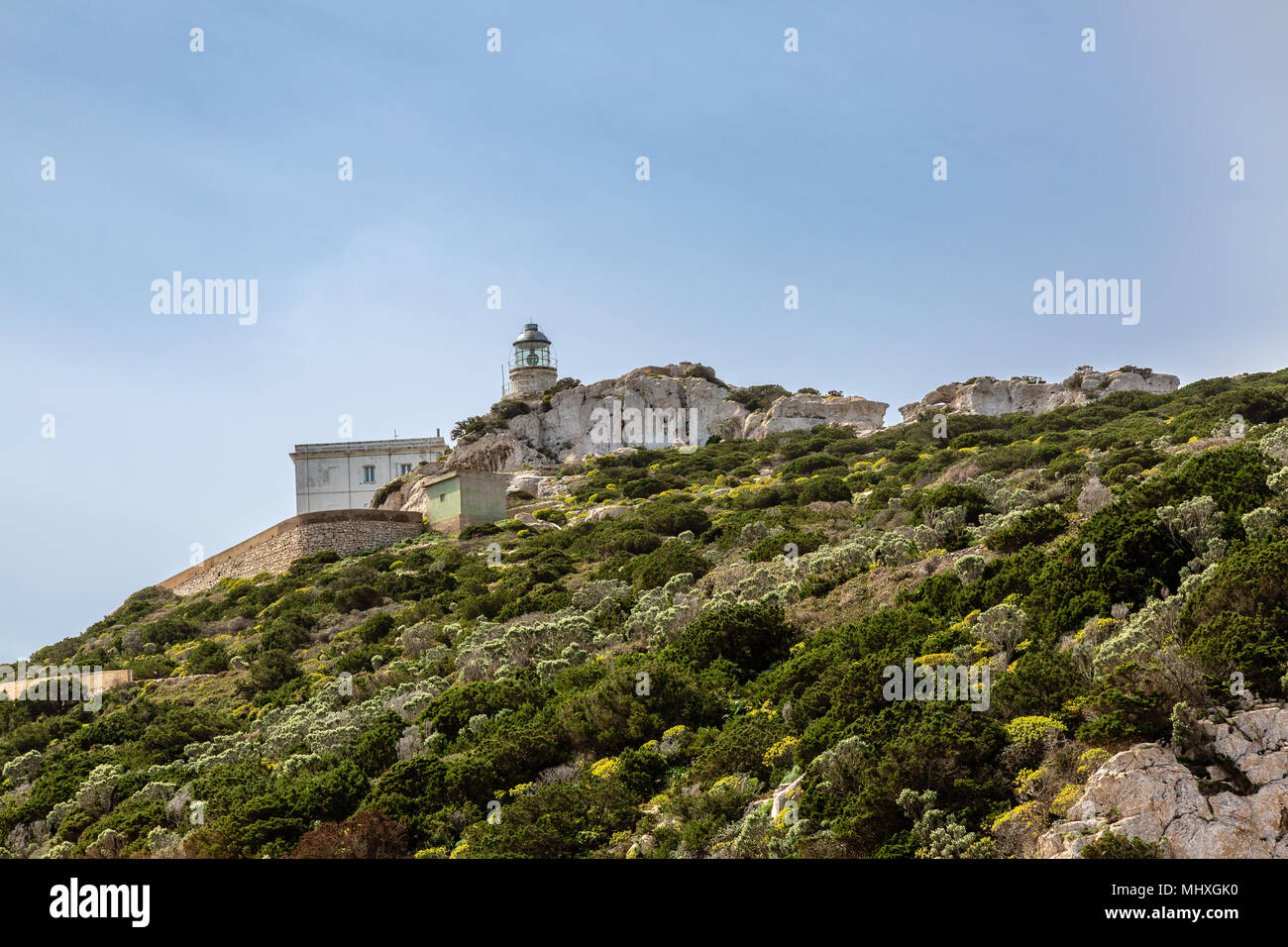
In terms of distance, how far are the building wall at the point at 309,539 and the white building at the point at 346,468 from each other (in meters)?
18.5

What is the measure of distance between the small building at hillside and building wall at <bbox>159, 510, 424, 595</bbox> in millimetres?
1017

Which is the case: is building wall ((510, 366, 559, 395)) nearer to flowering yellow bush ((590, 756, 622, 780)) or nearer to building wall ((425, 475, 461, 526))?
building wall ((425, 475, 461, 526))

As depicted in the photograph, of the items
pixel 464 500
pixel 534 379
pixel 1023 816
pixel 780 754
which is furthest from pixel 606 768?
pixel 534 379

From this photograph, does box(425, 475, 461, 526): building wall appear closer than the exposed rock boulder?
Yes

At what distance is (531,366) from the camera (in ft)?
220

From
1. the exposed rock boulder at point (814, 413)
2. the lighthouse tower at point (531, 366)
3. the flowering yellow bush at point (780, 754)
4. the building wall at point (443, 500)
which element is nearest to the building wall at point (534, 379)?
the lighthouse tower at point (531, 366)

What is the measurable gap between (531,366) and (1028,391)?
27837mm

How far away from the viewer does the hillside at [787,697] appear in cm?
875

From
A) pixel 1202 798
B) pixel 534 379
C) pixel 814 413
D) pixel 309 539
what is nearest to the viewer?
pixel 1202 798

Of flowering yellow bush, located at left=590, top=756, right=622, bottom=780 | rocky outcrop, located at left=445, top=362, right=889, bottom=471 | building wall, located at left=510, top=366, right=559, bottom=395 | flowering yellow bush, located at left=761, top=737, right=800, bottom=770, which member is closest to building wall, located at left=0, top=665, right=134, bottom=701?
flowering yellow bush, located at left=590, top=756, right=622, bottom=780

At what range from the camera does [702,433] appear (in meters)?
60.9

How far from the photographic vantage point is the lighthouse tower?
66.4 metres

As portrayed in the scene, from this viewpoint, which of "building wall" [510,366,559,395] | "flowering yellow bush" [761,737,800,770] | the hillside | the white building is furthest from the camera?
"building wall" [510,366,559,395]

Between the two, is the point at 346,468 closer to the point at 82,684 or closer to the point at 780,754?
the point at 82,684
